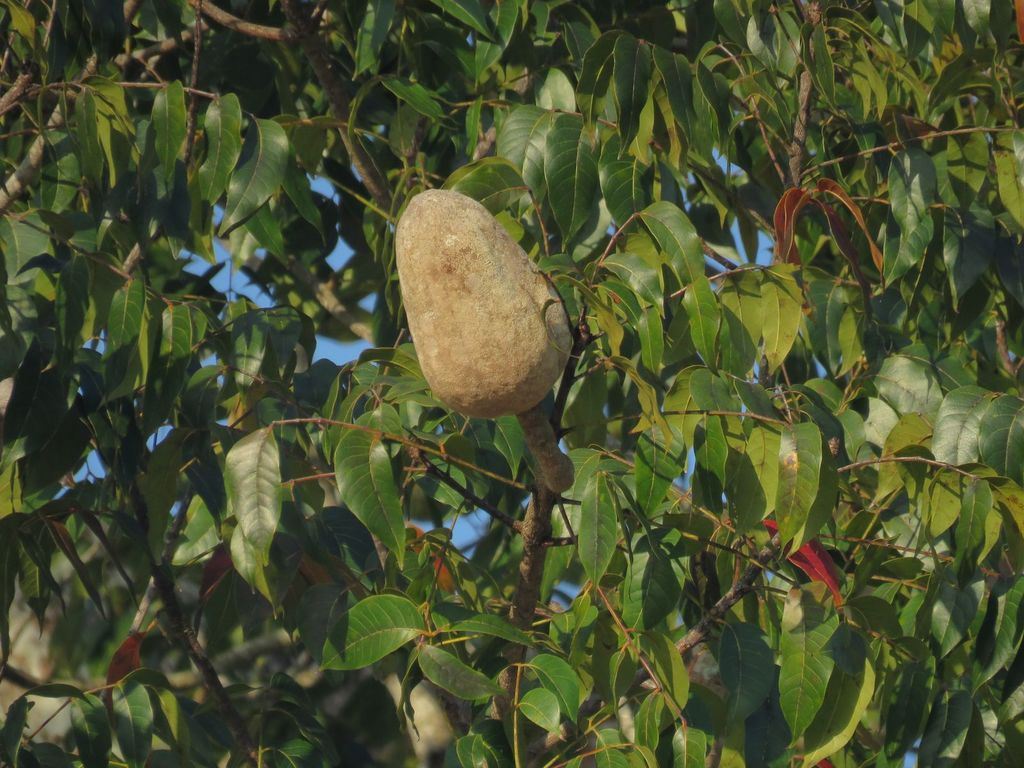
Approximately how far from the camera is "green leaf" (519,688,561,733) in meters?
1.62

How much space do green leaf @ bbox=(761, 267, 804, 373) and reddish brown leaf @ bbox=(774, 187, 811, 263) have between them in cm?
9

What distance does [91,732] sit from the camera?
6.19ft

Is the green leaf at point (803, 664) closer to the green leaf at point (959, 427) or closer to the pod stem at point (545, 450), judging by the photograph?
the green leaf at point (959, 427)

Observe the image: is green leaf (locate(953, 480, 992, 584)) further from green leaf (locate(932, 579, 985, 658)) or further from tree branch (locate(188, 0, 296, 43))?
tree branch (locate(188, 0, 296, 43))

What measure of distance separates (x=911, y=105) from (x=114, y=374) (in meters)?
2.05

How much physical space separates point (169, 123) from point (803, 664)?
1.17m

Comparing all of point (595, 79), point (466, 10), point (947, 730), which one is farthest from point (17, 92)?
point (947, 730)

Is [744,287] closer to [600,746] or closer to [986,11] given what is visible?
[600,746]

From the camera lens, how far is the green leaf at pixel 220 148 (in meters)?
2.04

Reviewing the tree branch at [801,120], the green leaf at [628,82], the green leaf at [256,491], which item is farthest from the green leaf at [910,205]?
the green leaf at [256,491]

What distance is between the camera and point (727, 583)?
229 centimetres

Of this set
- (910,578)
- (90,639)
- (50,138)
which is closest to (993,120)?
(910,578)

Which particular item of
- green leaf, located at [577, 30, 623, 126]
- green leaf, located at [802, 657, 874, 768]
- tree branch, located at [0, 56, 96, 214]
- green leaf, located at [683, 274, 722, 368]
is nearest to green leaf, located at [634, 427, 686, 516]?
green leaf, located at [683, 274, 722, 368]

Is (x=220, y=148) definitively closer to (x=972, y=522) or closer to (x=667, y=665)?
(x=667, y=665)
